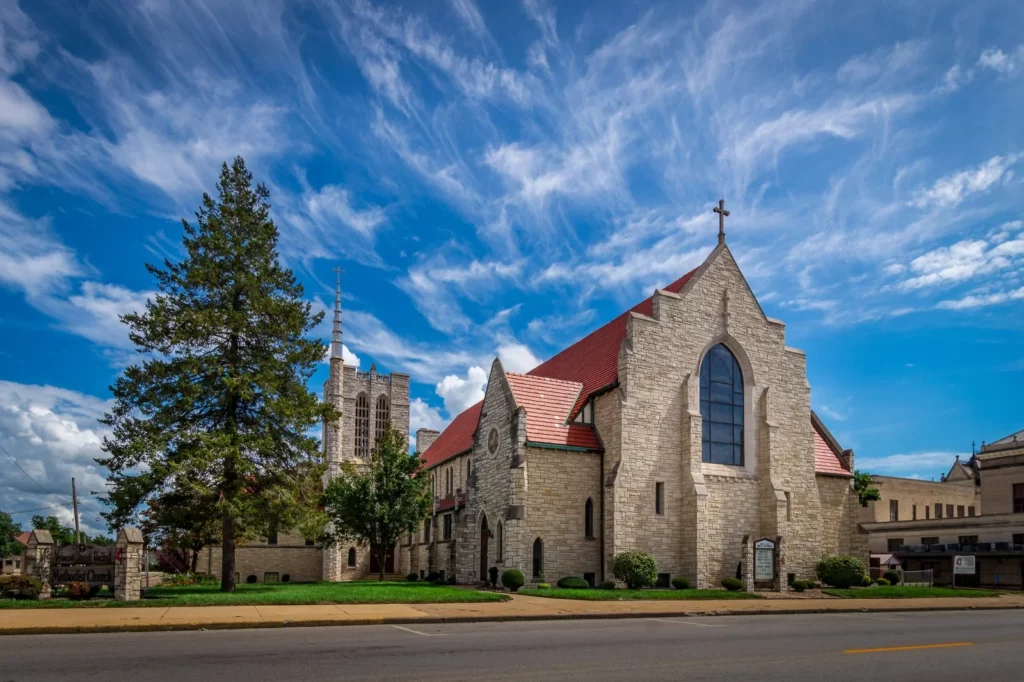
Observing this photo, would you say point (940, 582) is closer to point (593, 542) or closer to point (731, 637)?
point (593, 542)

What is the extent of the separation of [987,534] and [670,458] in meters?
28.8

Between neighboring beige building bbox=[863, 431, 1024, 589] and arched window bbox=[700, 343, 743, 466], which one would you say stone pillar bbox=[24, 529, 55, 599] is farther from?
neighboring beige building bbox=[863, 431, 1024, 589]

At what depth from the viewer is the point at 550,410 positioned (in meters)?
32.7

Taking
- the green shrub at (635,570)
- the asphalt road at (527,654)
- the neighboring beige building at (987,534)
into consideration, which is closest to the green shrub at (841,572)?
the green shrub at (635,570)

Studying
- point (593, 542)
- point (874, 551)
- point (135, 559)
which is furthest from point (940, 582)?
point (135, 559)

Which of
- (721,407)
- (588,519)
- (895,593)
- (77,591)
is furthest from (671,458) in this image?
(77,591)

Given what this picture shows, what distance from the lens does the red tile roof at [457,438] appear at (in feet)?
153

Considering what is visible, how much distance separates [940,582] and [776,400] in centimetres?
2605

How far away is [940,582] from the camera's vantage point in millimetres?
51219

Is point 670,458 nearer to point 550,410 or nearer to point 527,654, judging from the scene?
point 550,410

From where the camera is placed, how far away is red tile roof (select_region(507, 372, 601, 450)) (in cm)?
3150

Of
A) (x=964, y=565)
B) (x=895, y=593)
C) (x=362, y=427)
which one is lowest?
(x=964, y=565)

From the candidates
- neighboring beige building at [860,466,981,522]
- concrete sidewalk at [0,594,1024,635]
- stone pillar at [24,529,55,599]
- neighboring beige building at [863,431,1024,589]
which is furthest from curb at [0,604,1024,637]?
neighboring beige building at [860,466,981,522]

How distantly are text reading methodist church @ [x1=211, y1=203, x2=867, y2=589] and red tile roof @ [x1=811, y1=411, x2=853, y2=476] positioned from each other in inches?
4.0
